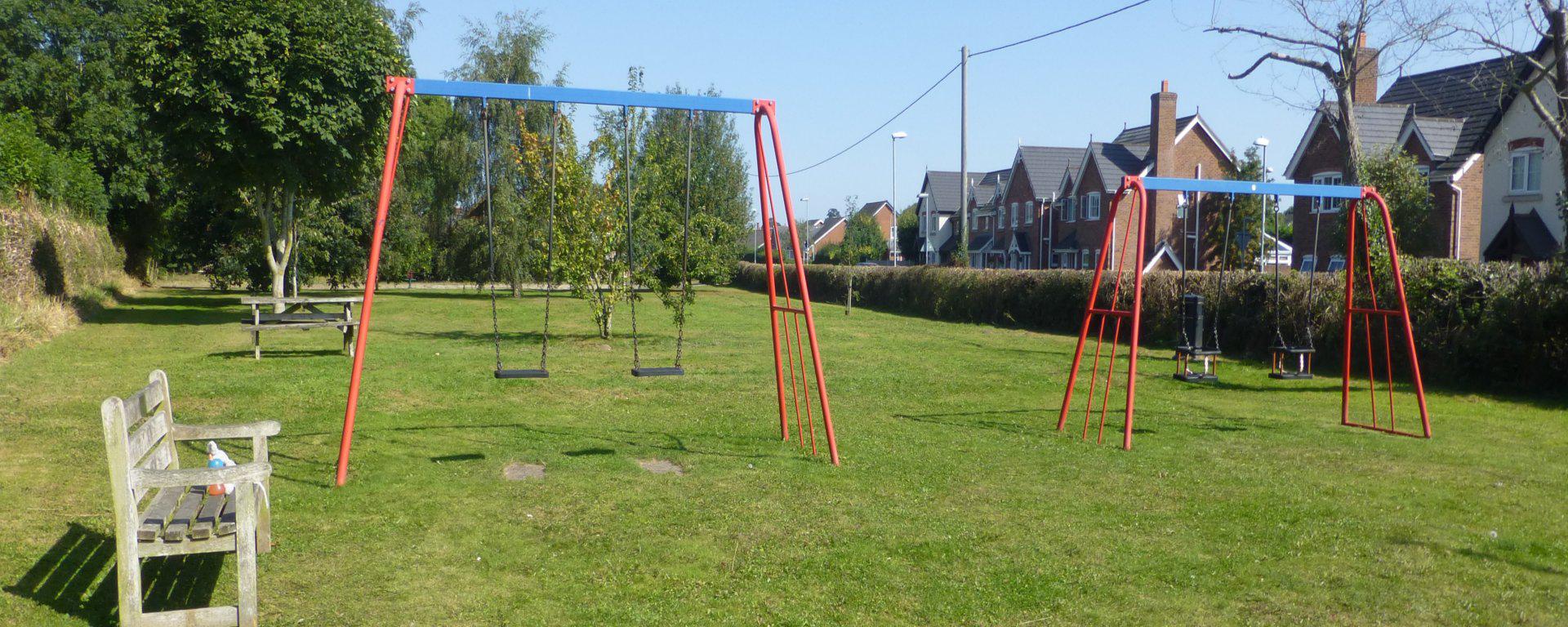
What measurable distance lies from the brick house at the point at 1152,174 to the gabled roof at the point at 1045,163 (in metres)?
2.78

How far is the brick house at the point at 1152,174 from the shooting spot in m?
A: 47.9

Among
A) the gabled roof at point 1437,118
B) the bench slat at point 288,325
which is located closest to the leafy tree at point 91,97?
the bench slat at point 288,325

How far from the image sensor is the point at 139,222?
1564 inches

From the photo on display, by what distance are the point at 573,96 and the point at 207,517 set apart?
13.8ft

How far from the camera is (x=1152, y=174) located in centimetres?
4862

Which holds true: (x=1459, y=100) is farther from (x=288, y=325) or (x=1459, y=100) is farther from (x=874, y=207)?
(x=874, y=207)

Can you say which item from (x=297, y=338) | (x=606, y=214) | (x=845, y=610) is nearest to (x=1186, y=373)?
(x=845, y=610)

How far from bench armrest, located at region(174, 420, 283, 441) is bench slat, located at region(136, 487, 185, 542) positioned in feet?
1.22

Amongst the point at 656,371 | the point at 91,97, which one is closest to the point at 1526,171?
the point at 656,371

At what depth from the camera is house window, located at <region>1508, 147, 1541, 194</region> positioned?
28.0 meters

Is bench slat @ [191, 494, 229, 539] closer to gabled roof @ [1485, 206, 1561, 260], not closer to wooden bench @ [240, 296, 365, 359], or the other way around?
wooden bench @ [240, 296, 365, 359]

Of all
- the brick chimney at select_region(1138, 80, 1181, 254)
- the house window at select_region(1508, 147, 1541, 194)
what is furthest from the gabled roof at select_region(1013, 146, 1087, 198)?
the house window at select_region(1508, 147, 1541, 194)

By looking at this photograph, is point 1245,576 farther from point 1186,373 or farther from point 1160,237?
point 1160,237

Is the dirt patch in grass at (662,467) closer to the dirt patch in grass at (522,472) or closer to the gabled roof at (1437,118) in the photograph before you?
the dirt patch in grass at (522,472)
